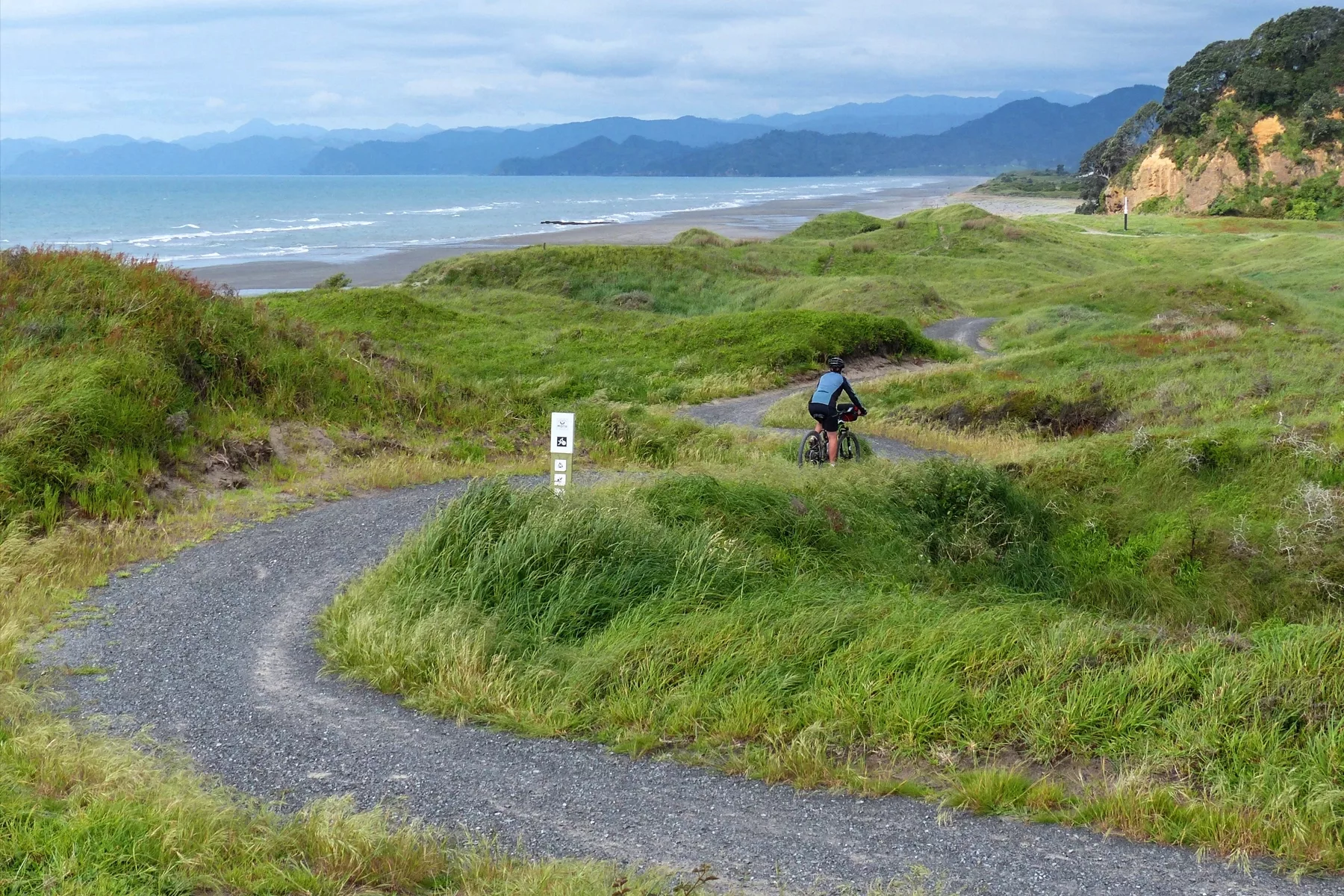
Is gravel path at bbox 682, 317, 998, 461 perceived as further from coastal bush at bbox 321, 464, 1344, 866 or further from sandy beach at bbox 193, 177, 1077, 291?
sandy beach at bbox 193, 177, 1077, 291

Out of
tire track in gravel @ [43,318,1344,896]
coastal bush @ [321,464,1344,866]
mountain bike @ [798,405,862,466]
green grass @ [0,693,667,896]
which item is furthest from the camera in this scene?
mountain bike @ [798,405,862,466]

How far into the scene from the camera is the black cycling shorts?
58.1 feet

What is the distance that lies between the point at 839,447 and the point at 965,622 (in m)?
8.58

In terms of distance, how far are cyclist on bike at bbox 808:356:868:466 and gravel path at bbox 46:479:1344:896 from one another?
943 cm

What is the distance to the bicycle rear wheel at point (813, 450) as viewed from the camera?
18.0m

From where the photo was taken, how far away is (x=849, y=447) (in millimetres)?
18359

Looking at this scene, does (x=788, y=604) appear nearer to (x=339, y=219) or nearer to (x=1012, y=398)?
(x=1012, y=398)

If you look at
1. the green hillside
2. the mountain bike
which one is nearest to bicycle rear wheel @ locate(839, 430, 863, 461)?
the mountain bike

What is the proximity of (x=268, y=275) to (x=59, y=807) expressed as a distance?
246 ft

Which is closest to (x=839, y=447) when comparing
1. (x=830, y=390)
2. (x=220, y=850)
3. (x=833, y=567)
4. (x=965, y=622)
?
(x=830, y=390)

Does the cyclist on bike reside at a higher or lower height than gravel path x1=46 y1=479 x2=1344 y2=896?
higher

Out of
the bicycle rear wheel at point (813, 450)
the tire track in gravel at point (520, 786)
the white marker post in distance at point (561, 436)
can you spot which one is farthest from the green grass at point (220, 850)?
the bicycle rear wheel at point (813, 450)

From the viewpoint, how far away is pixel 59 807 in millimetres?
6352

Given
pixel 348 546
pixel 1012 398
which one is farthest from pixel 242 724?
pixel 1012 398
